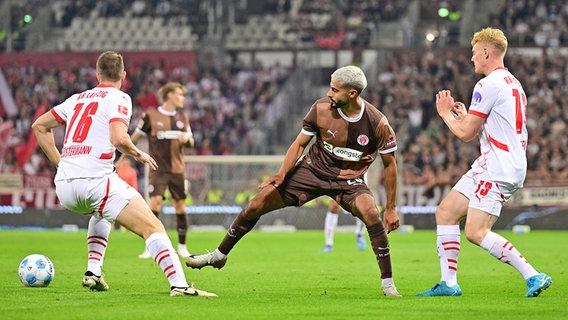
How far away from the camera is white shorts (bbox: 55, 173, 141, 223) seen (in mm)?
10141

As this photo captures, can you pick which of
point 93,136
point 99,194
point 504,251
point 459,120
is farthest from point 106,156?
point 504,251

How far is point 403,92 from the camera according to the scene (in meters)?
35.5

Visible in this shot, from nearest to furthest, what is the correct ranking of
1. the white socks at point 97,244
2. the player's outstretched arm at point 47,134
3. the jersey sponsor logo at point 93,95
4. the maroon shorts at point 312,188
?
the jersey sponsor logo at point 93,95 → the player's outstretched arm at point 47,134 → the maroon shorts at point 312,188 → the white socks at point 97,244

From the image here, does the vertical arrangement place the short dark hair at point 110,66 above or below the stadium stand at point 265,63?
above

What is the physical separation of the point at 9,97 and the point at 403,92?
45.9 ft

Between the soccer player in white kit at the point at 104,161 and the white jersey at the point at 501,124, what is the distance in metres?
2.96

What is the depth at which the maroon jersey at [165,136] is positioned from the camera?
18.0m

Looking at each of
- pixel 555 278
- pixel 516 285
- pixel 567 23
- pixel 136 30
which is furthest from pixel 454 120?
pixel 136 30

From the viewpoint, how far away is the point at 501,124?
1023cm

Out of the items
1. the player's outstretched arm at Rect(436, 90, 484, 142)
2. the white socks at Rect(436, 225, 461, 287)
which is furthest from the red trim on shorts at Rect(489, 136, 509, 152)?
the white socks at Rect(436, 225, 461, 287)

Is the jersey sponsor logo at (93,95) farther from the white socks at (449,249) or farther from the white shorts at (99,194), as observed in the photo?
the white socks at (449,249)

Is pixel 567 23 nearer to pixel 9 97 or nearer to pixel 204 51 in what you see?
pixel 204 51

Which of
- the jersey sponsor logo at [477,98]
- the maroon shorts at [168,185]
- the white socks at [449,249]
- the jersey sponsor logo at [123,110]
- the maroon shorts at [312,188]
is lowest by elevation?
the maroon shorts at [168,185]

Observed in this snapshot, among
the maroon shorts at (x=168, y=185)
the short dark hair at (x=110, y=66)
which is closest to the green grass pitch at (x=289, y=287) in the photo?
the maroon shorts at (x=168, y=185)
